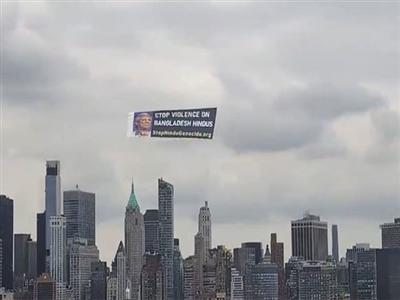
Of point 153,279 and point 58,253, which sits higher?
point 58,253

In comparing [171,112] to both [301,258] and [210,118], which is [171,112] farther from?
[301,258]

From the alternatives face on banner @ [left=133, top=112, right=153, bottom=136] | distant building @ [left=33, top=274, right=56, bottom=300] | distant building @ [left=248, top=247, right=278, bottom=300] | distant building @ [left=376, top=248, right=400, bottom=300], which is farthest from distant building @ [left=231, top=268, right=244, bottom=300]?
face on banner @ [left=133, top=112, right=153, bottom=136]

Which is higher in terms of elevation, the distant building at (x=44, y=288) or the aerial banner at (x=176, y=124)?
the aerial banner at (x=176, y=124)

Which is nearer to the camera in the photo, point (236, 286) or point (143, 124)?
point (143, 124)

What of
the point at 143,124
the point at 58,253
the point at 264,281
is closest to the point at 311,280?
the point at 264,281

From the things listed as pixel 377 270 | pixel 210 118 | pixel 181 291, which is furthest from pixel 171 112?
pixel 181 291

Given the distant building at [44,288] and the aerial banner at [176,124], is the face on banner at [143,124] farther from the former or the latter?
the distant building at [44,288]

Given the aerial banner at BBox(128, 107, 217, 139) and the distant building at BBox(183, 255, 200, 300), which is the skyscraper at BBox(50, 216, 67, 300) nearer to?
the distant building at BBox(183, 255, 200, 300)

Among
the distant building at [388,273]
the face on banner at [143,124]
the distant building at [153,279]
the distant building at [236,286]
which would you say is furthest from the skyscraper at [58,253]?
the face on banner at [143,124]

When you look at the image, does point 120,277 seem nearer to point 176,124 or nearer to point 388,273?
point 388,273
